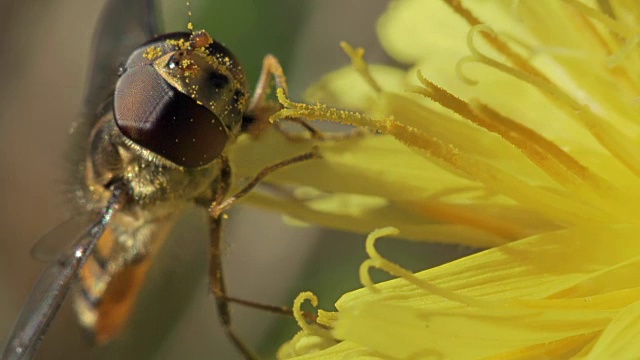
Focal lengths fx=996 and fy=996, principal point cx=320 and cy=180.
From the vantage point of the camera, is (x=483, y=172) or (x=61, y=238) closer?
(x=483, y=172)

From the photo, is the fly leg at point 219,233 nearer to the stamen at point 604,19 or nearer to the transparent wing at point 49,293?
the transparent wing at point 49,293

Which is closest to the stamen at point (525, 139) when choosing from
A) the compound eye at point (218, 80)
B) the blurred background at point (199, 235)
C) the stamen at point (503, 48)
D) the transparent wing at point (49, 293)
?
the stamen at point (503, 48)

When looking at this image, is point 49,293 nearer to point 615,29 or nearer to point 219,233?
point 219,233

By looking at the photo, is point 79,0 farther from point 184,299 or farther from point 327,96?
point 327,96

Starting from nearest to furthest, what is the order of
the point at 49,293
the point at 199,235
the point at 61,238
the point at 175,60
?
the point at 175,60 → the point at 49,293 → the point at 61,238 → the point at 199,235

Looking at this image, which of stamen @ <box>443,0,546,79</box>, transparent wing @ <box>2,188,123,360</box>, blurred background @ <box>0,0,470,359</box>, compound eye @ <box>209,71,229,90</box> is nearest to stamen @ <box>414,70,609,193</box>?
stamen @ <box>443,0,546,79</box>

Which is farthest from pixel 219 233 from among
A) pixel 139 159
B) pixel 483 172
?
pixel 483 172
